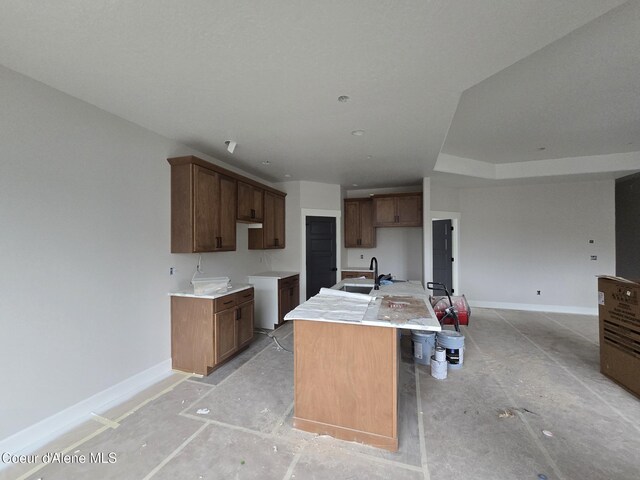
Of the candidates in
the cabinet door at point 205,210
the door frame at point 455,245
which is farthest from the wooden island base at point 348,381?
the door frame at point 455,245

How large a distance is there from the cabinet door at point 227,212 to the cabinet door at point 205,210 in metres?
0.07

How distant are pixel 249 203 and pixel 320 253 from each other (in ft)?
6.30

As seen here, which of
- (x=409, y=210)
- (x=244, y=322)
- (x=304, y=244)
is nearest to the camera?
(x=244, y=322)

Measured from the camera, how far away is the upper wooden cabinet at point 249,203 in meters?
3.80

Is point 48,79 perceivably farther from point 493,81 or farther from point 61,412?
point 493,81

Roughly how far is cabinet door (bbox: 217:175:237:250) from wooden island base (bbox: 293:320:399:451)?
6.24 feet

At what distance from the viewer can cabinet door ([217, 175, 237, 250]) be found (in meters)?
3.37

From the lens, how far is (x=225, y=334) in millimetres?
3020

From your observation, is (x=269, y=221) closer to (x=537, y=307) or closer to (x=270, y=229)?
(x=270, y=229)

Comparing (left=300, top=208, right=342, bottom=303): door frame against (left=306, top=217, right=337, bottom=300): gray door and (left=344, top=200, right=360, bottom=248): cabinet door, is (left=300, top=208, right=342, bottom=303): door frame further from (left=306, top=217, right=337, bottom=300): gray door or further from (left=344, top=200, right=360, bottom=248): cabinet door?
(left=344, top=200, right=360, bottom=248): cabinet door

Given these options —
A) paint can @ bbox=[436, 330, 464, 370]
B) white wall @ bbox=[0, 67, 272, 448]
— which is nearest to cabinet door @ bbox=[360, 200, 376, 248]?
paint can @ bbox=[436, 330, 464, 370]

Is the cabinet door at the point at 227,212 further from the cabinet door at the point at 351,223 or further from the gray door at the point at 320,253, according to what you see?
the cabinet door at the point at 351,223

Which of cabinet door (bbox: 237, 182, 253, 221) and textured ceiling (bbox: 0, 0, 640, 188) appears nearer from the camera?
textured ceiling (bbox: 0, 0, 640, 188)

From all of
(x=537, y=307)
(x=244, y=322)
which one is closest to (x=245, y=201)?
(x=244, y=322)
